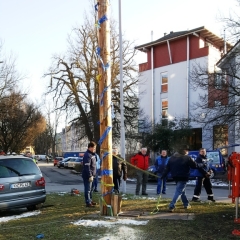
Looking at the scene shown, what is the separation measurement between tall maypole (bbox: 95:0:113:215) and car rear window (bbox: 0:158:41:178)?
9.21 feet

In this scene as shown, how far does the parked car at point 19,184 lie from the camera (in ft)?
30.4

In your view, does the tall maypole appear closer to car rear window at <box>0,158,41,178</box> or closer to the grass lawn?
the grass lawn

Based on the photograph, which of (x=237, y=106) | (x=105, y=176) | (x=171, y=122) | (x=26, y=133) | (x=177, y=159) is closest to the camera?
(x=105, y=176)

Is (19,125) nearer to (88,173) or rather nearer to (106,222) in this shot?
(88,173)

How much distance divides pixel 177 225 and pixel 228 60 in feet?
47.9

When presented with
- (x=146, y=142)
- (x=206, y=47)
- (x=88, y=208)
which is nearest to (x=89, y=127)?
(x=146, y=142)

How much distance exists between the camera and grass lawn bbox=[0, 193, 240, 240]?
648cm

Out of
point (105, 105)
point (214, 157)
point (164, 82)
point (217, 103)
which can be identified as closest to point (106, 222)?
point (105, 105)

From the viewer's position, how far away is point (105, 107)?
836 cm

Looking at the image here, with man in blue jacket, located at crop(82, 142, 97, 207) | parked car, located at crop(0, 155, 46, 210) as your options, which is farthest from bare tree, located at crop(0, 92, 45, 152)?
man in blue jacket, located at crop(82, 142, 97, 207)

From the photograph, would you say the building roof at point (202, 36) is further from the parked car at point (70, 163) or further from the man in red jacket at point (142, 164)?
the man in red jacket at point (142, 164)

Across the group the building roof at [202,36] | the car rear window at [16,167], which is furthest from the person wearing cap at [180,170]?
the building roof at [202,36]

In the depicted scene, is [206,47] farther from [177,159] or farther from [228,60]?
[177,159]

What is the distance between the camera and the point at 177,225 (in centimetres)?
723
